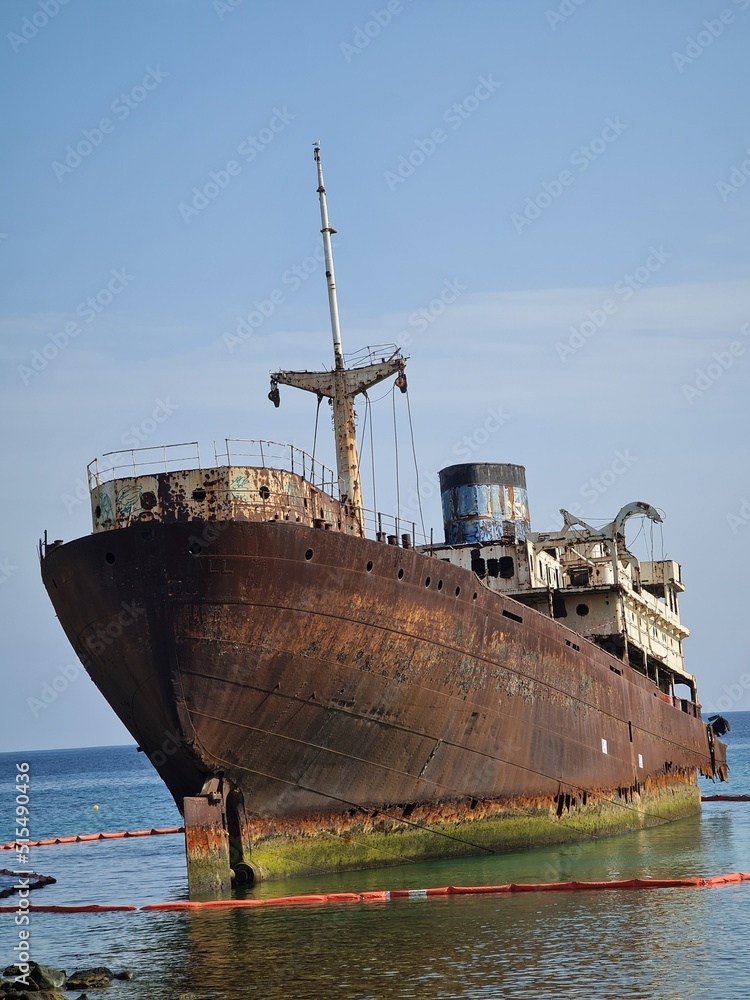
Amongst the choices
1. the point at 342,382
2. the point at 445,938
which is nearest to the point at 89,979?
the point at 445,938

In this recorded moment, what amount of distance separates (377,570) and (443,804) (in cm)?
407

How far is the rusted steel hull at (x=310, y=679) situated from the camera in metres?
16.0

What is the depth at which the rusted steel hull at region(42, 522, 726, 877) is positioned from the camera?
52.4ft

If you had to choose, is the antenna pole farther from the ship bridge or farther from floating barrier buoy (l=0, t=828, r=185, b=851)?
floating barrier buoy (l=0, t=828, r=185, b=851)

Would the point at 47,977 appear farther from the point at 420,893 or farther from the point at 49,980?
the point at 420,893

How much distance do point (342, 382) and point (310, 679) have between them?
7239 millimetres

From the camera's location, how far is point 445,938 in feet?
43.1

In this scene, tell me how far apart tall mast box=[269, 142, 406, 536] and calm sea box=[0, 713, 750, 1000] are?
280 inches

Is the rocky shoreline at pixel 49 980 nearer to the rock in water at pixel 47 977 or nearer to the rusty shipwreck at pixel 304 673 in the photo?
the rock in water at pixel 47 977

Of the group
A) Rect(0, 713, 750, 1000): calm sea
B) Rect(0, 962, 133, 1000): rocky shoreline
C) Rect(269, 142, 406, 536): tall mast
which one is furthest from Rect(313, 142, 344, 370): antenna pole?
Rect(0, 962, 133, 1000): rocky shoreline

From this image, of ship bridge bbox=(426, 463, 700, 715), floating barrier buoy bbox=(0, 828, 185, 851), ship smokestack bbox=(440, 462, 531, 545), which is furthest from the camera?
floating barrier buoy bbox=(0, 828, 185, 851)

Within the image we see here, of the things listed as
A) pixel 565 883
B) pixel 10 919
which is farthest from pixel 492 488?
pixel 10 919

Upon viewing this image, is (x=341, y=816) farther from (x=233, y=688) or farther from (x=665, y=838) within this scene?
(x=665, y=838)

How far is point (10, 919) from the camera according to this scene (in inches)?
671
